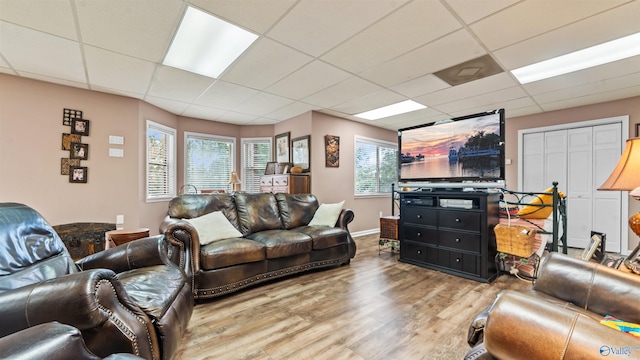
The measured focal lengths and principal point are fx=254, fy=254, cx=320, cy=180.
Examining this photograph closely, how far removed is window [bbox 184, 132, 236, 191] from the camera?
5186 millimetres

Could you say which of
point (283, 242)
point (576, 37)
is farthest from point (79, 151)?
point (576, 37)

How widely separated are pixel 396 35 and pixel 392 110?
2.47 meters

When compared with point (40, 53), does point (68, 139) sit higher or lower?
lower

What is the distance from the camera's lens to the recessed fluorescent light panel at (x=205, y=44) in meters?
2.17

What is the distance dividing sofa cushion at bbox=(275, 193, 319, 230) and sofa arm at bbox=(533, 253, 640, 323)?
2663 mm

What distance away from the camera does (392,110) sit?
15.5 feet

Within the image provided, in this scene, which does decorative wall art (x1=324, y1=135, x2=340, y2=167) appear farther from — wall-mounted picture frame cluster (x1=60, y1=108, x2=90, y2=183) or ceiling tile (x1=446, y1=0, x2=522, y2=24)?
wall-mounted picture frame cluster (x1=60, y1=108, x2=90, y2=183)

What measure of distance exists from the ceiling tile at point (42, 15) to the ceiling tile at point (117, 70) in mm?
327

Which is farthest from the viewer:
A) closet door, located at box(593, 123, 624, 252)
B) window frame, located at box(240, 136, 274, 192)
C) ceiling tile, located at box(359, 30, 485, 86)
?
window frame, located at box(240, 136, 274, 192)

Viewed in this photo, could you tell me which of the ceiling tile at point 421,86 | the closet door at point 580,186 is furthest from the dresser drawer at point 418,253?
the closet door at point 580,186

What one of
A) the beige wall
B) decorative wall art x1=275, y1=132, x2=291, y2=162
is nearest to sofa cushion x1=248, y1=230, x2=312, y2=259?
decorative wall art x1=275, y1=132, x2=291, y2=162

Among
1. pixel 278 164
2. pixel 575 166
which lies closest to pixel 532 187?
pixel 575 166

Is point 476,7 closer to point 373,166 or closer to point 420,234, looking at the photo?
point 420,234

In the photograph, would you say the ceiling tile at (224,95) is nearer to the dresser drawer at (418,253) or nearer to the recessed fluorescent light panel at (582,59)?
the dresser drawer at (418,253)
